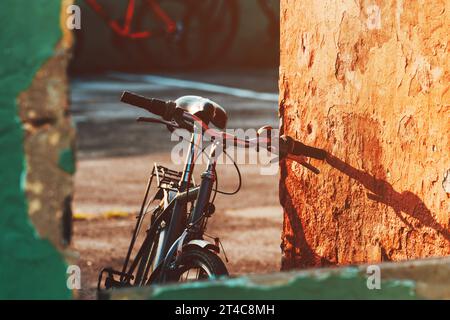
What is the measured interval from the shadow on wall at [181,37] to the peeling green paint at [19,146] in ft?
47.9

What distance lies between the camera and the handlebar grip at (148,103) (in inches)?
147

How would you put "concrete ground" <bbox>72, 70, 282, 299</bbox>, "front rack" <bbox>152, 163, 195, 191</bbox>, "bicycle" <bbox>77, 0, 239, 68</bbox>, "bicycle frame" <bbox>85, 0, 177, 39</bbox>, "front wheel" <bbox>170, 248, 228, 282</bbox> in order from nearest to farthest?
"front wheel" <bbox>170, 248, 228, 282</bbox>
"front rack" <bbox>152, 163, 195, 191</bbox>
"concrete ground" <bbox>72, 70, 282, 299</bbox>
"bicycle frame" <bbox>85, 0, 177, 39</bbox>
"bicycle" <bbox>77, 0, 239, 68</bbox>

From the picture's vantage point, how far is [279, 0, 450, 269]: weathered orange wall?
156 inches

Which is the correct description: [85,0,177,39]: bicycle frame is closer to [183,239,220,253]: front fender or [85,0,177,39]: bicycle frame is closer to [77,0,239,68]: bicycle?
[77,0,239,68]: bicycle

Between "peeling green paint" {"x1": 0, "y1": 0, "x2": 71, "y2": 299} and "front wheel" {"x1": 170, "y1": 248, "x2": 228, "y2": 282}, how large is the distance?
1271mm

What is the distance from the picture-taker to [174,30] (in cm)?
1695

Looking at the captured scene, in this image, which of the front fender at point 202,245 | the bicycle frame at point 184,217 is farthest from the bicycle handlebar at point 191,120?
the front fender at point 202,245

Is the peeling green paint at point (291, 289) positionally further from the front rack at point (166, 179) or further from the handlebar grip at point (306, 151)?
the front rack at point (166, 179)

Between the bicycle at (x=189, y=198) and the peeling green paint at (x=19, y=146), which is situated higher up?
the bicycle at (x=189, y=198)

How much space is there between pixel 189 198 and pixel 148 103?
0.53 meters

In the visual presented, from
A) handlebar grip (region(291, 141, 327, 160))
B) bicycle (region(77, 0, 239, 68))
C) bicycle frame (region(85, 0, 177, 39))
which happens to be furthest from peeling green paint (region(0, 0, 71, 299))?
bicycle (region(77, 0, 239, 68))

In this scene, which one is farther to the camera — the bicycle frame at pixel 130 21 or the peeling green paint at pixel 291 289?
the bicycle frame at pixel 130 21

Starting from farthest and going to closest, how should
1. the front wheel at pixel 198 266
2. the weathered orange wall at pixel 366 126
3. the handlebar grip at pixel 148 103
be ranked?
the weathered orange wall at pixel 366 126 → the front wheel at pixel 198 266 → the handlebar grip at pixel 148 103

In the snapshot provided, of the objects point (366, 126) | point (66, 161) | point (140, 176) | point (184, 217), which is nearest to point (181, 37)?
point (140, 176)
